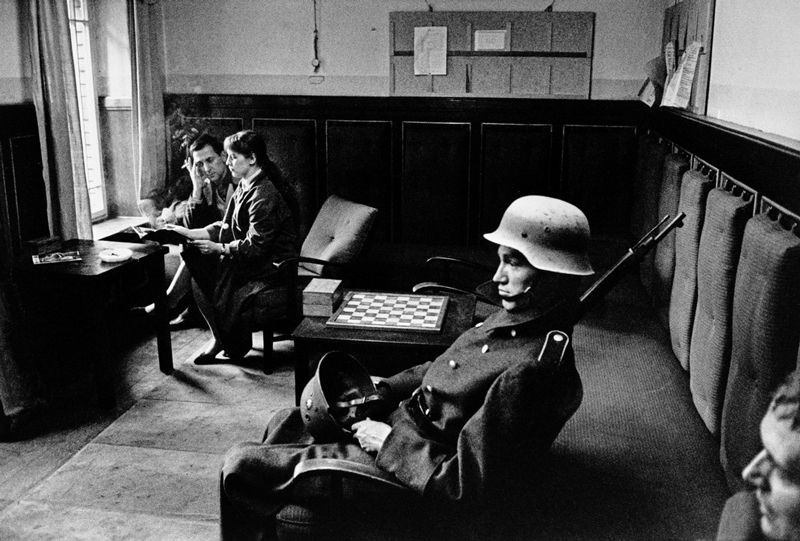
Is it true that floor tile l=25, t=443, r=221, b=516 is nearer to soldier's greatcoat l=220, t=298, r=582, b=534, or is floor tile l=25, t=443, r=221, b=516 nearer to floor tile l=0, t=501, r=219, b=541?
floor tile l=0, t=501, r=219, b=541

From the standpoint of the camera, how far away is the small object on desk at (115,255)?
4.30 meters

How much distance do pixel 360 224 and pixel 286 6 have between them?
244 cm

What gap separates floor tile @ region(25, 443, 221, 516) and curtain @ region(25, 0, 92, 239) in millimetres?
1746

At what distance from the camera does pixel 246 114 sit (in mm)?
6535

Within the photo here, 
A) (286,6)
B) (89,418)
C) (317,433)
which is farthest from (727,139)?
(286,6)

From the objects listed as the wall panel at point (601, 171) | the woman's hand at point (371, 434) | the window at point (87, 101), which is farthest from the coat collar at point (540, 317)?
the window at point (87, 101)

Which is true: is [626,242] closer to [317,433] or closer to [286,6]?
[286,6]

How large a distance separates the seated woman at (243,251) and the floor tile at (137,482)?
115cm

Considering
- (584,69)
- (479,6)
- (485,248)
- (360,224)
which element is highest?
(479,6)

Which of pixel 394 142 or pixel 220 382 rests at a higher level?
pixel 394 142

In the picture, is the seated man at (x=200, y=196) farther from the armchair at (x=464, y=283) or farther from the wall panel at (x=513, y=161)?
the wall panel at (x=513, y=161)

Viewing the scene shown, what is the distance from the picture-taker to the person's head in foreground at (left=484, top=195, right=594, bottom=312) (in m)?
2.28

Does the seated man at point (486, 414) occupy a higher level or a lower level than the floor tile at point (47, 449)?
higher

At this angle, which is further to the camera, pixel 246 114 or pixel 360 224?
pixel 246 114
